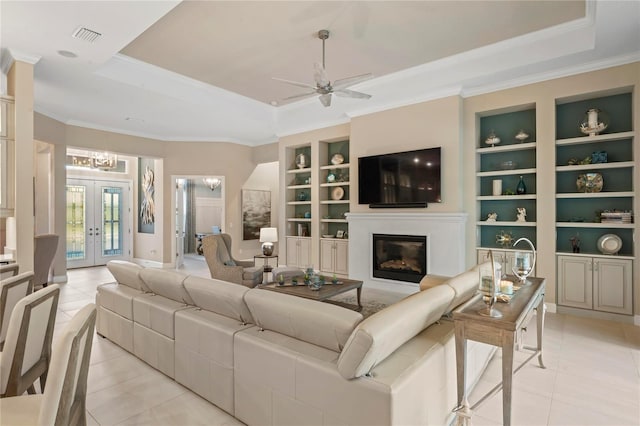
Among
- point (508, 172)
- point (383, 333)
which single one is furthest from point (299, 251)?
point (383, 333)

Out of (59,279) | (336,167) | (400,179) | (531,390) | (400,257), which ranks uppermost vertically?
(336,167)

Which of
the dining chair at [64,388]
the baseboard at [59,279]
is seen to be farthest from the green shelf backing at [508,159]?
the baseboard at [59,279]

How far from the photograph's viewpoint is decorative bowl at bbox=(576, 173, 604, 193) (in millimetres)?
4359

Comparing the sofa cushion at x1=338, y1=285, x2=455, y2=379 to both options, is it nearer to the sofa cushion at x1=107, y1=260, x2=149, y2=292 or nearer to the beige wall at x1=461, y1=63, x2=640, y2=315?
the sofa cushion at x1=107, y1=260, x2=149, y2=292

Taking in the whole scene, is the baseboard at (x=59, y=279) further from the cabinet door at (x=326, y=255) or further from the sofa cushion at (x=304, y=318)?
the sofa cushion at (x=304, y=318)

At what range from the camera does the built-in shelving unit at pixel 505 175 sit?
491cm

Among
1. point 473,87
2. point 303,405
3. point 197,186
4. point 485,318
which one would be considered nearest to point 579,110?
point 473,87

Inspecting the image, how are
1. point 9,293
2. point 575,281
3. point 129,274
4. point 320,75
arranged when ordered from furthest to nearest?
point 575,281 → point 320,75 → point 129,274 → point 9,293

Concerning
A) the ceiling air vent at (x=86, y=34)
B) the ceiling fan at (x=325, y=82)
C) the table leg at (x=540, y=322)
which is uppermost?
the ceiling air vent at (x=86, y=34)

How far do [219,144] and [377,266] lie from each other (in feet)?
17.1

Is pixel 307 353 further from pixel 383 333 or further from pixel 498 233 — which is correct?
pixel 498 233

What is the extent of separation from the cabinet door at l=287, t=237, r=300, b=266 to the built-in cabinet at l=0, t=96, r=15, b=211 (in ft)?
15.7

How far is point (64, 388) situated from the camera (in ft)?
4.23

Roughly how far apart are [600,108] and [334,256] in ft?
15.6
